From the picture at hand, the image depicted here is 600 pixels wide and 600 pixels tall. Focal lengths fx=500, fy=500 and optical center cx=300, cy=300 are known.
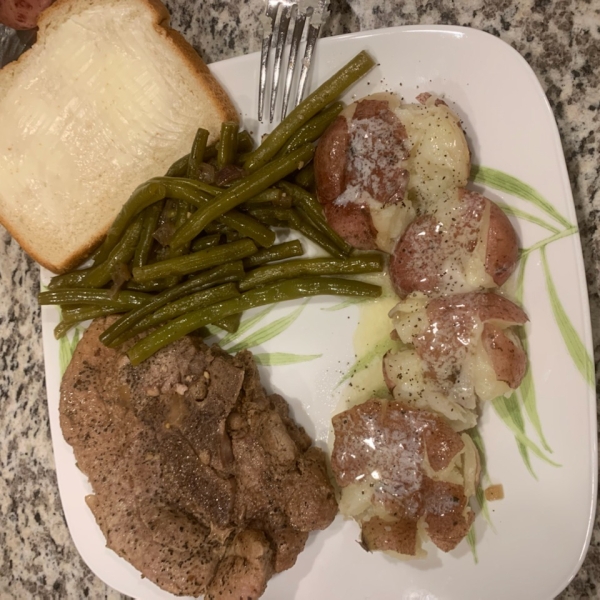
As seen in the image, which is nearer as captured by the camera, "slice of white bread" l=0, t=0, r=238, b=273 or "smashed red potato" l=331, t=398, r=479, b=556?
"smashed red potato" l=331, t=398, r=479, b=556

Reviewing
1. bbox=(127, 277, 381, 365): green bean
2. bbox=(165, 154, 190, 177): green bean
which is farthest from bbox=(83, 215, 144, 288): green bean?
bbox=(127, 277, 381, 365): green bean

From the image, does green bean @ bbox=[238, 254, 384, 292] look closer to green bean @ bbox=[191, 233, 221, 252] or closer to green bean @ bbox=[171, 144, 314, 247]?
green bean @ bbox=[191, 233, 221, 252]

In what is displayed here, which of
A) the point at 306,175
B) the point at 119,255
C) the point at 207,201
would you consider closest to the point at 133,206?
the point at 119,255

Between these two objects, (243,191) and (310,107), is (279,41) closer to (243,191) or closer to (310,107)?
(310,107)

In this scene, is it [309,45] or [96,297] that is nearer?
[309,45]

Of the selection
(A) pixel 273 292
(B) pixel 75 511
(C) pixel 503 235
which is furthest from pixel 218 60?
(B) pixel 75 511

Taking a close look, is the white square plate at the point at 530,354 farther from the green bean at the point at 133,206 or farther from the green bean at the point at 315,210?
the green bean at the point at 133,206

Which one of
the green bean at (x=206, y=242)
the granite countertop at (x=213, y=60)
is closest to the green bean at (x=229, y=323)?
the green bean at (x=206, y=242)
